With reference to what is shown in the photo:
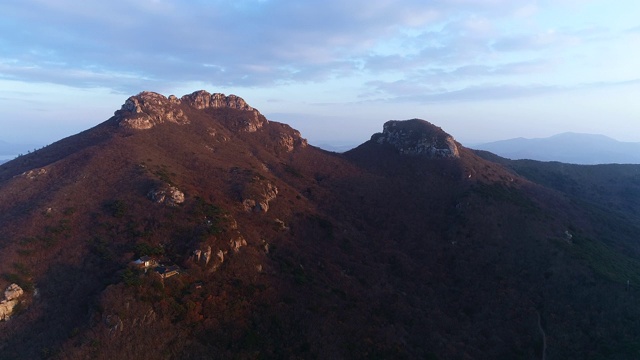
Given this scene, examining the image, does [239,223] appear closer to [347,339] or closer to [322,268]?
[322,268]

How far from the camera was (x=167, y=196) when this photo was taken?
177ft

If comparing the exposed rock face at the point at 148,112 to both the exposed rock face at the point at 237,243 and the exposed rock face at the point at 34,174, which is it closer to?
the exposed rock face at the point at 34,174

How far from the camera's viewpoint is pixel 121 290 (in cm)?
3606

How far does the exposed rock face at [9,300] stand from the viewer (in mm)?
34406

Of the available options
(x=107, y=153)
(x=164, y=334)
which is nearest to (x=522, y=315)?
(x=164, y=334)

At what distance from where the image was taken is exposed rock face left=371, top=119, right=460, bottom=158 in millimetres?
Answer: 98600

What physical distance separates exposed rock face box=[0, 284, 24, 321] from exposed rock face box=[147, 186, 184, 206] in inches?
756

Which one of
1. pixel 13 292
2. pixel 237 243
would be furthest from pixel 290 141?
pixel 13 292

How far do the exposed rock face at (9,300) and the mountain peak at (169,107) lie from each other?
157ft

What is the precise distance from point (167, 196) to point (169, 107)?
4401 cm

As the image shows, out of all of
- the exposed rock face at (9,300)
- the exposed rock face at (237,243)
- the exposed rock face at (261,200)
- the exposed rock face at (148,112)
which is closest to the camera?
the exposed rock face at (9,300)

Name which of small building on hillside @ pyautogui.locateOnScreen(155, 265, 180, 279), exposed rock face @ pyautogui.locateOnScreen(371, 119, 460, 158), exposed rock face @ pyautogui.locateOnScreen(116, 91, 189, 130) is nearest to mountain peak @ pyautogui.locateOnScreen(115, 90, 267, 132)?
exposed rock face @ pyautogui.locateOnScreen(116, 91, 189, 130)

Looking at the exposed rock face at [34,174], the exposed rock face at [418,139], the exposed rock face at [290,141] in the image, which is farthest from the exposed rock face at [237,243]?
the exposed rock face at [418,139]

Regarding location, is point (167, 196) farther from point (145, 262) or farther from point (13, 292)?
point (13, 292)
